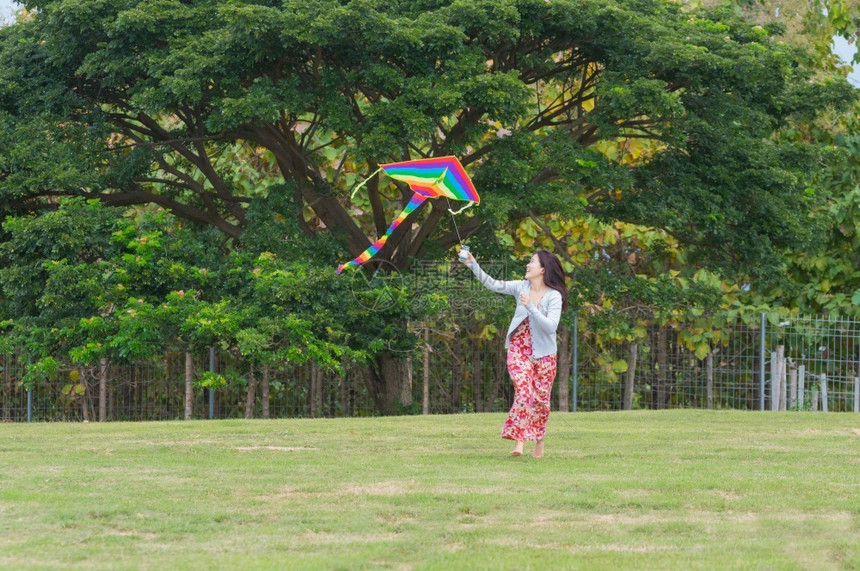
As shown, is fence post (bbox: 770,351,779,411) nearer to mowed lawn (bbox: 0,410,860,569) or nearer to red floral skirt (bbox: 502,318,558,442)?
mowed lawn (bbox: 0,410,860,569)

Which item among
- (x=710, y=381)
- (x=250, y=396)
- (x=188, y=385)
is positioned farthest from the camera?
(x=710, y=381)

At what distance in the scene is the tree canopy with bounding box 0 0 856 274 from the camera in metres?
14.8

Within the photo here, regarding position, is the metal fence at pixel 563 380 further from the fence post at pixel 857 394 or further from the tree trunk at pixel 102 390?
the tree trunk at pixel 102 390

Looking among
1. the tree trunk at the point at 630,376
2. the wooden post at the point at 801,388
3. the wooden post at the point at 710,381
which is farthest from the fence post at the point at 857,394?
the tree trunk at the point at 630,376

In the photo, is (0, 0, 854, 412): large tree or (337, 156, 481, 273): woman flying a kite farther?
(0, 0, 854, 412): large tree

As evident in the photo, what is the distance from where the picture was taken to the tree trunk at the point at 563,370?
1989cm

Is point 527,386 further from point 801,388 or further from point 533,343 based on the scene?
point 801,388

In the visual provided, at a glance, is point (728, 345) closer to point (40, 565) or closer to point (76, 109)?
point (76, 109)

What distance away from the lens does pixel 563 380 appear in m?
19.9

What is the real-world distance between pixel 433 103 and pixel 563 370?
22.7 feet

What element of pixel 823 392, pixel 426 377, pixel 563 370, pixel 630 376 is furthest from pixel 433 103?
pixel 823 392

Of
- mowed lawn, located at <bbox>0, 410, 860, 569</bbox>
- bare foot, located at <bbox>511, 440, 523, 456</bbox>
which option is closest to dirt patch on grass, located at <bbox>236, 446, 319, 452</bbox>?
mowed lawn, located at <bbox>0, 410, 860, 569</bbox>

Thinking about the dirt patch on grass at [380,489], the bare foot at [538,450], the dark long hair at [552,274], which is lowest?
the dirt patch on grass at [380,489]

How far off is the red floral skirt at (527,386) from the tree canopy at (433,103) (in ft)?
18.1
